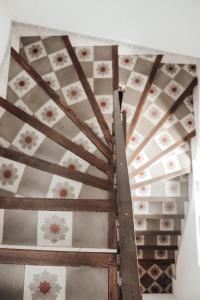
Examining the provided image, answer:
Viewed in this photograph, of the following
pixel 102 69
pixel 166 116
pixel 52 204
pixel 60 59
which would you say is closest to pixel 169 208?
pixel 166 116

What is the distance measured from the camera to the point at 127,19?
2.95 m

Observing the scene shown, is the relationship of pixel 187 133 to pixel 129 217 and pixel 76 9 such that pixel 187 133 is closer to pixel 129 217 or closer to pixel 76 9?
pixel 76 9

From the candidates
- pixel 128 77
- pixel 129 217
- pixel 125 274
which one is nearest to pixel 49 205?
pixel 129 217

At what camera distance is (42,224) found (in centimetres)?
249

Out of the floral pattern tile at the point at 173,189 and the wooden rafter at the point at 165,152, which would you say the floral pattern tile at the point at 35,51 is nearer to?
the wooden rafter at the point at 165,152

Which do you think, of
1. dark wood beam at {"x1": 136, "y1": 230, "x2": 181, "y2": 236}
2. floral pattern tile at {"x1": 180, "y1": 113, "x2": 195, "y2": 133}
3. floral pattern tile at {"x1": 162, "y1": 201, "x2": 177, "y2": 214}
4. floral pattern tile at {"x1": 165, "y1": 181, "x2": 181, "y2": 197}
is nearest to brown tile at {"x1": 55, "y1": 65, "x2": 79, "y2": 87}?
floral pattern tile at {"x1": 180, "y1": 113, "x2": 195, "y2": 133}

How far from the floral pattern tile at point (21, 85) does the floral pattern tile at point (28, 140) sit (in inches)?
20.4

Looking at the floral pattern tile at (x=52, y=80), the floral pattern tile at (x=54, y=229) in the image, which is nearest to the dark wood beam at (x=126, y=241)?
the floral pattern tile at (x=54, y=229)

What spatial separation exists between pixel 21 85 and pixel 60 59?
651mm

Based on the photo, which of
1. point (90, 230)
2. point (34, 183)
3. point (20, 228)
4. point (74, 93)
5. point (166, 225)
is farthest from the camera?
point (166, 225)

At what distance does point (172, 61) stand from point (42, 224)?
270 cm

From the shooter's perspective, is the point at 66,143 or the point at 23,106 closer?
the point at 66,143

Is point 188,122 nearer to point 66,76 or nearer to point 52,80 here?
point 66,76

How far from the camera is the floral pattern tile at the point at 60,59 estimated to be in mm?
3830
